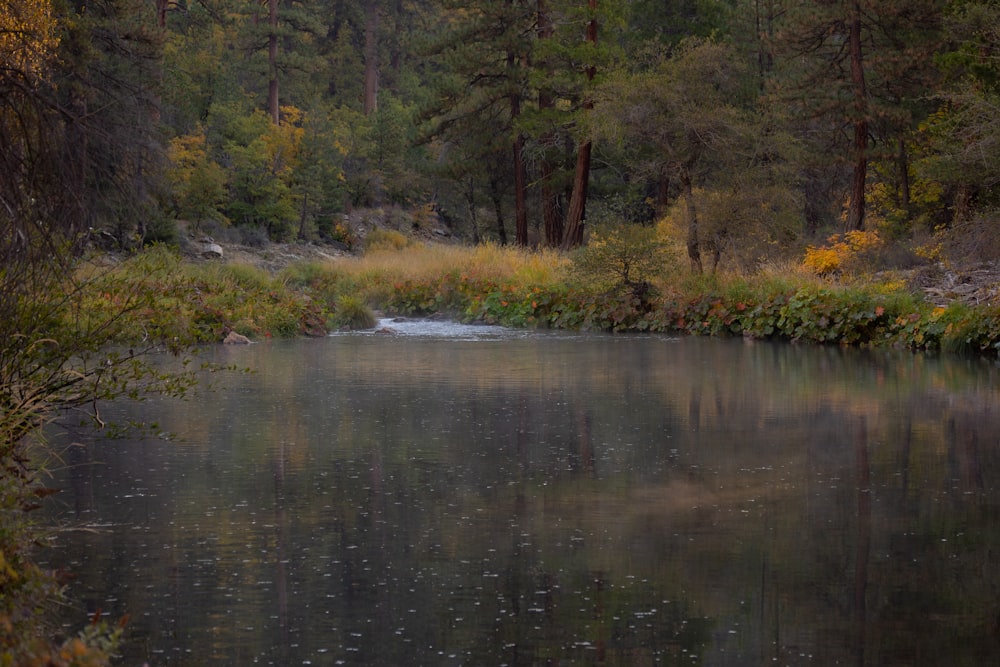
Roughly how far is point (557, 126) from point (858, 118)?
10.7m

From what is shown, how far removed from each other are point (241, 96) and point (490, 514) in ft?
159

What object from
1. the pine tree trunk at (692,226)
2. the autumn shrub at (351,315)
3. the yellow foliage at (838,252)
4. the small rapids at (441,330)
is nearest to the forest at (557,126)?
the pine tree trunk at (692,226)

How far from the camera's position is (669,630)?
5824mm

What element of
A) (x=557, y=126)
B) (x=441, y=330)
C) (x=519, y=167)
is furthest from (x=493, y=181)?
(x=441, y=330)

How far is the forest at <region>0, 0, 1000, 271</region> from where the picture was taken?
2455 centimetres

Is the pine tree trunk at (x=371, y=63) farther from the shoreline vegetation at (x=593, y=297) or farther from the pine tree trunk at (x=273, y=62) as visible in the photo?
the shoreline vegetation at (x=593, y=297)

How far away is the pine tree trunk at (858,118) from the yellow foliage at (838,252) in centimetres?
175

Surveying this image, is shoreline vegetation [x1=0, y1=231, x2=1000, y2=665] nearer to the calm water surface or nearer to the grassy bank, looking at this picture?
the grassy bank

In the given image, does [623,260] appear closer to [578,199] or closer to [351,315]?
[351,315]

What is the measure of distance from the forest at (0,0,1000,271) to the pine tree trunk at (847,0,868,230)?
0.28 ft

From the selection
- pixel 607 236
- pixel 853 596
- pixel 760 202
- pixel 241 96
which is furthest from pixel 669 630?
pixel 241 96

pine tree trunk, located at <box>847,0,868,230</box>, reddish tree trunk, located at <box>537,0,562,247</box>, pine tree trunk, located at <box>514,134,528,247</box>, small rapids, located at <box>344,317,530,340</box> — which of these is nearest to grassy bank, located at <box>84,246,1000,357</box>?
small rapids, located at <box>344,317,530,340</box>

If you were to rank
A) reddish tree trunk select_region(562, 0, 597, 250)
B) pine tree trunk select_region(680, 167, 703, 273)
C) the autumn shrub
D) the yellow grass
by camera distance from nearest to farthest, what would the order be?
1. the autumn shrub
2. pine tree trunk select_region(680, 167, 703, 273)
3. the yellow grass
4. reddish tree trunk select_region(562, 0, 597, 250)

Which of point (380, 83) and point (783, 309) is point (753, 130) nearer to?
point (783, 309)
